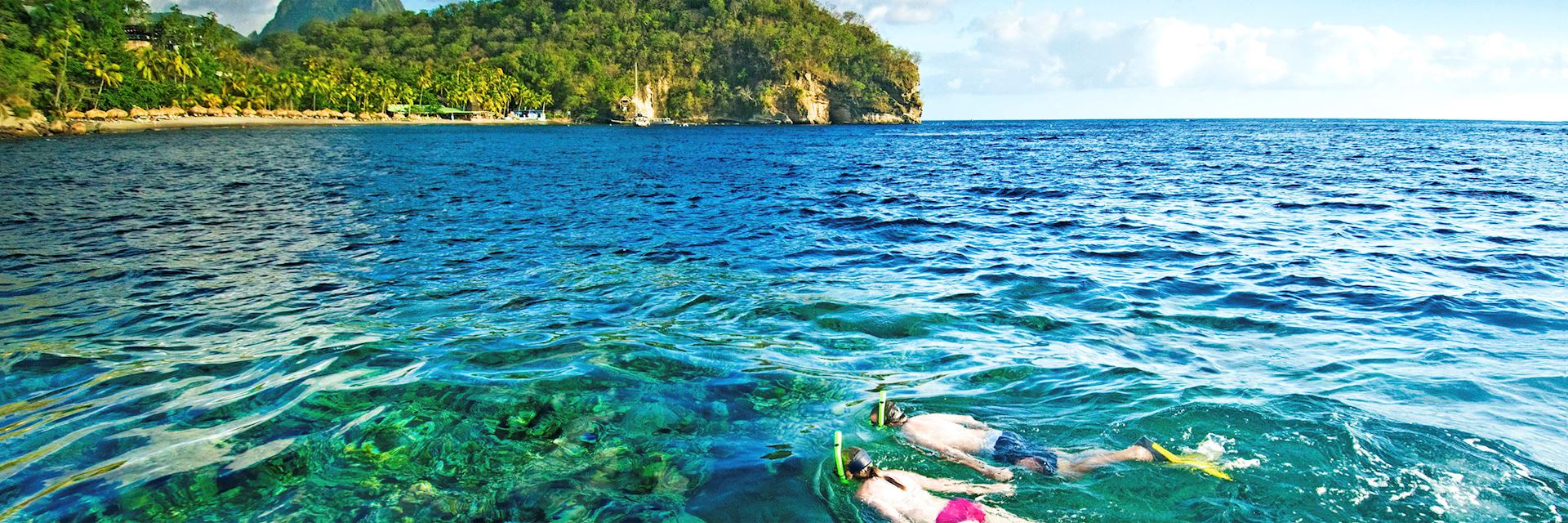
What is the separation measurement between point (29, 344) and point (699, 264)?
10417 millimetres

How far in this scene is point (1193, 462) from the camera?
6.48 meters

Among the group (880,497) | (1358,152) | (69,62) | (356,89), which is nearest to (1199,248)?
(880,497)

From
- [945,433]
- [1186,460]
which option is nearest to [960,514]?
[945,433]

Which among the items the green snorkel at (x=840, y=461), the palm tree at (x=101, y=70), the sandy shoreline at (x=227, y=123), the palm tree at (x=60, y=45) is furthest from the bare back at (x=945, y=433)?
the palm tree at (x=101, y=70)

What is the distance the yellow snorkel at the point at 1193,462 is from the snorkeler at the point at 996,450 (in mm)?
42

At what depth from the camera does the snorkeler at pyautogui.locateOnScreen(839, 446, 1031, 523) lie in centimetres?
561

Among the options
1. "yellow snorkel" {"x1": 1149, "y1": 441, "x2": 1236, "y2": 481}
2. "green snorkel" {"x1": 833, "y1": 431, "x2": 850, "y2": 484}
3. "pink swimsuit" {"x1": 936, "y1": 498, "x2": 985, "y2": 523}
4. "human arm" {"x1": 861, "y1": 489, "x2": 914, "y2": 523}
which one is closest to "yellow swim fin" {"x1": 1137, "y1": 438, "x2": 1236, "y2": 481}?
"yellow snorkel" {"x1": 1149, "y1": 441, "x2": 1236, "y2": 481}

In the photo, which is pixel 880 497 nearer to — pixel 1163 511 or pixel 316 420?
pixel 1163 511

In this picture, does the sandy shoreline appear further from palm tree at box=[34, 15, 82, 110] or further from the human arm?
the human arm

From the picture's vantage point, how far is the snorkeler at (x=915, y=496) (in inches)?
221

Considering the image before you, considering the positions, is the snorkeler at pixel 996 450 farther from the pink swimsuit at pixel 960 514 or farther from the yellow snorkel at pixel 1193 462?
the pink swimsuit at pixel 960 514

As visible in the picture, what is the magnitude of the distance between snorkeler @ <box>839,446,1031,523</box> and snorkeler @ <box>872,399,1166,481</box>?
15.9 inches

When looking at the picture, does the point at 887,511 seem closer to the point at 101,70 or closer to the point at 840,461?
the point at 840,461

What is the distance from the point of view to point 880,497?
232 inches
